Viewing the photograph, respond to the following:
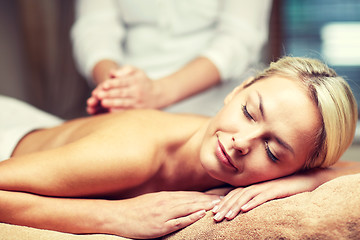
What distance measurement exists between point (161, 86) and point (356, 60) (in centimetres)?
206

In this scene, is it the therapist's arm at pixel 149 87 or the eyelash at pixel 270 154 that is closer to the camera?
the eyelash at pixel 270 154

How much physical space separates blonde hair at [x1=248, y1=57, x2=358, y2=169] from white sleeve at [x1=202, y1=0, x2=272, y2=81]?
0.60 metres

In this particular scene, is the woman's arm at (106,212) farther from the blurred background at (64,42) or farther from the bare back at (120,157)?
the blurred background at (64,42)

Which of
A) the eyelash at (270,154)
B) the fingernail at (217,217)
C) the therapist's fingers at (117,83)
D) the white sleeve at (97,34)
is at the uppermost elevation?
the white sleeve at (97,34)

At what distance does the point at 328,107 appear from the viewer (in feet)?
3.34

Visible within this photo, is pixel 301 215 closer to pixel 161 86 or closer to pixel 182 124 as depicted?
pixel 182 124

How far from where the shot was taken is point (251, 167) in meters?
1.03

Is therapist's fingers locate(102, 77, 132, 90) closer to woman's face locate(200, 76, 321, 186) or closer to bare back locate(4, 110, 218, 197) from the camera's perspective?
bare back locate(4, 110, 218, 197)

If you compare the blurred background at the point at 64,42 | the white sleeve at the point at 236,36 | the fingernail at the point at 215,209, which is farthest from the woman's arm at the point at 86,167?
the blurred background at the point at 64,42

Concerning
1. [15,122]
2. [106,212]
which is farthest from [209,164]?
[15,122]

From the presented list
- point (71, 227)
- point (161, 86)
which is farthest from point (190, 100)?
point (71, 227)

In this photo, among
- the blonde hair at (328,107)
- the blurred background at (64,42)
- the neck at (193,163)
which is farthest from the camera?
the blurred background at (64,42)

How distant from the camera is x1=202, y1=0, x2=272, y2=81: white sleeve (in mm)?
1733

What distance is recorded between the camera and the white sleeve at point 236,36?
5.69 feet
